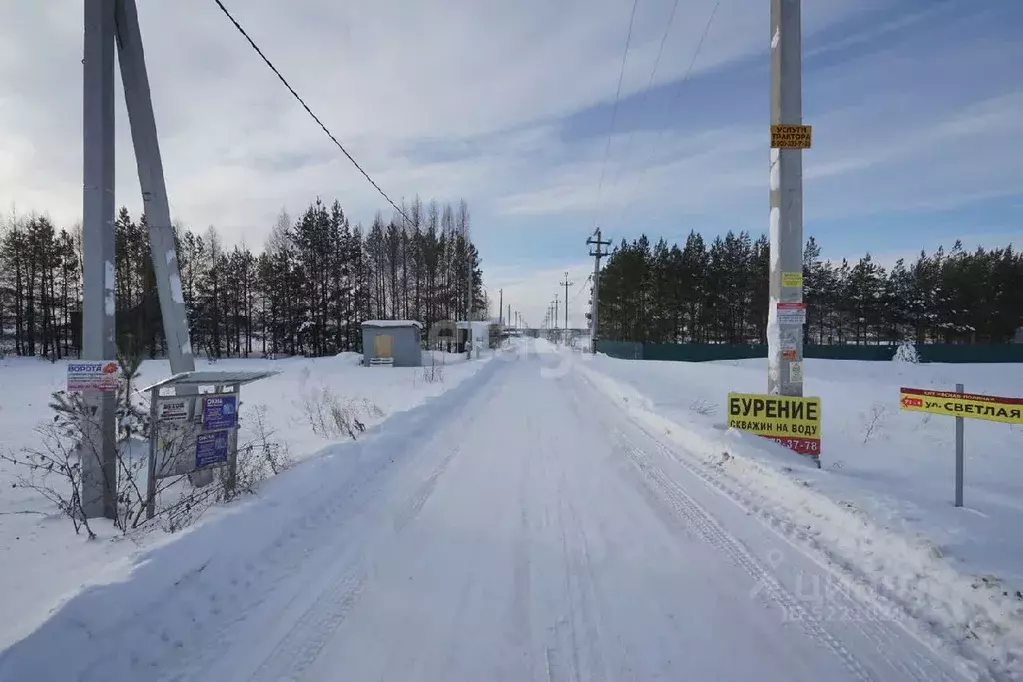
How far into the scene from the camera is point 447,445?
8289 millimetres

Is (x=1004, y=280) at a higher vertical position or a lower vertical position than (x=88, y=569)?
higher

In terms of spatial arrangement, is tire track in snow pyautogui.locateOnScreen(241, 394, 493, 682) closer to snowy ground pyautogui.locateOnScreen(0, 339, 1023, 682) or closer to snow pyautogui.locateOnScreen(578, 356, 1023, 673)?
snowy ground pyautogui.locateOnScreen(0, 339, 1023, 682)

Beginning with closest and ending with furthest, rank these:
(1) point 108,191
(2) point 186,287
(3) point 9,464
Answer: (1) point 108,191 < (3) point 9,464 < (2) point 186,287

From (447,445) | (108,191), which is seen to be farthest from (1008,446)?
(108,191)

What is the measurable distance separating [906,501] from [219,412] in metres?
6.85

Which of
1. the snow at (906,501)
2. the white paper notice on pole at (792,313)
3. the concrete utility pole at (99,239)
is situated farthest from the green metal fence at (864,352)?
the concrete utility pole at (99,239)

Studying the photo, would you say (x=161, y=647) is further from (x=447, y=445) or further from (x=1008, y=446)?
(x=1008, y=446)

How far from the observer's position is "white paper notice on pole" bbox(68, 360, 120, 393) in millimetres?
4695

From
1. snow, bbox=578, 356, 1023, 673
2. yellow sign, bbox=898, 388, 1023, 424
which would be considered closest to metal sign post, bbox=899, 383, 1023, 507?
yellow sign, bbox=898, 388, 1023, 424

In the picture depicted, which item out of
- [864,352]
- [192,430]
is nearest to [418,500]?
[192,430]

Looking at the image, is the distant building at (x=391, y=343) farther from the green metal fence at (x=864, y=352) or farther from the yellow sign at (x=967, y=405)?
the yellow sign at (x=967, y=405)

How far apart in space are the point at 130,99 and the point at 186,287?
47826mm

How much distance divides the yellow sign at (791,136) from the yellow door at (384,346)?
25806mm

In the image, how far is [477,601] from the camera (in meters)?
3.33
